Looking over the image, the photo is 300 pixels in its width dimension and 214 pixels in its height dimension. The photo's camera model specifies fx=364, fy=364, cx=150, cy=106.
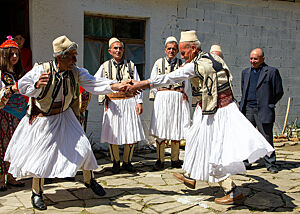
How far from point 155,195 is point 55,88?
198 centimetres

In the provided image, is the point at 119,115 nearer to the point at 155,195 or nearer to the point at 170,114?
the point at 170,114

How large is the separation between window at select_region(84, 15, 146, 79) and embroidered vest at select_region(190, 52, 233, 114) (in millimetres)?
3864

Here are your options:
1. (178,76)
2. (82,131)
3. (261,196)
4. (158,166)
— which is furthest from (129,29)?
(261,196)

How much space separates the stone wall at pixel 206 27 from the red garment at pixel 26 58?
0.13 m

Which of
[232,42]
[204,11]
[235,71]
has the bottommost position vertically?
[235,71]

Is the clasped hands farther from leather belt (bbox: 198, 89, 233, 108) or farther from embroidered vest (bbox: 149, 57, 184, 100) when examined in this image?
embroidered vest (bbox: 149, 57, 184, 100)

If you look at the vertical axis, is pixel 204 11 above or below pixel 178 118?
above

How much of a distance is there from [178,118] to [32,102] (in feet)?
9.56

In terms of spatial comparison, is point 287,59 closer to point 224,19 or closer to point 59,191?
point 224,19

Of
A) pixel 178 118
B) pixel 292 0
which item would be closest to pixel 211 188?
pixel 178 118

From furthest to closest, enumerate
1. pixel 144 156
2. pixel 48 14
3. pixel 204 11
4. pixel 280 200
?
1. pixel 204 11
2. pixel 144 156
3. pixel 48 14
4. pixel 280 200

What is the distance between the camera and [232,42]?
938cm

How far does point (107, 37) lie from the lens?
26.4 ft

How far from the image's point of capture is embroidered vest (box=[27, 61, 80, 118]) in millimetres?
4355
